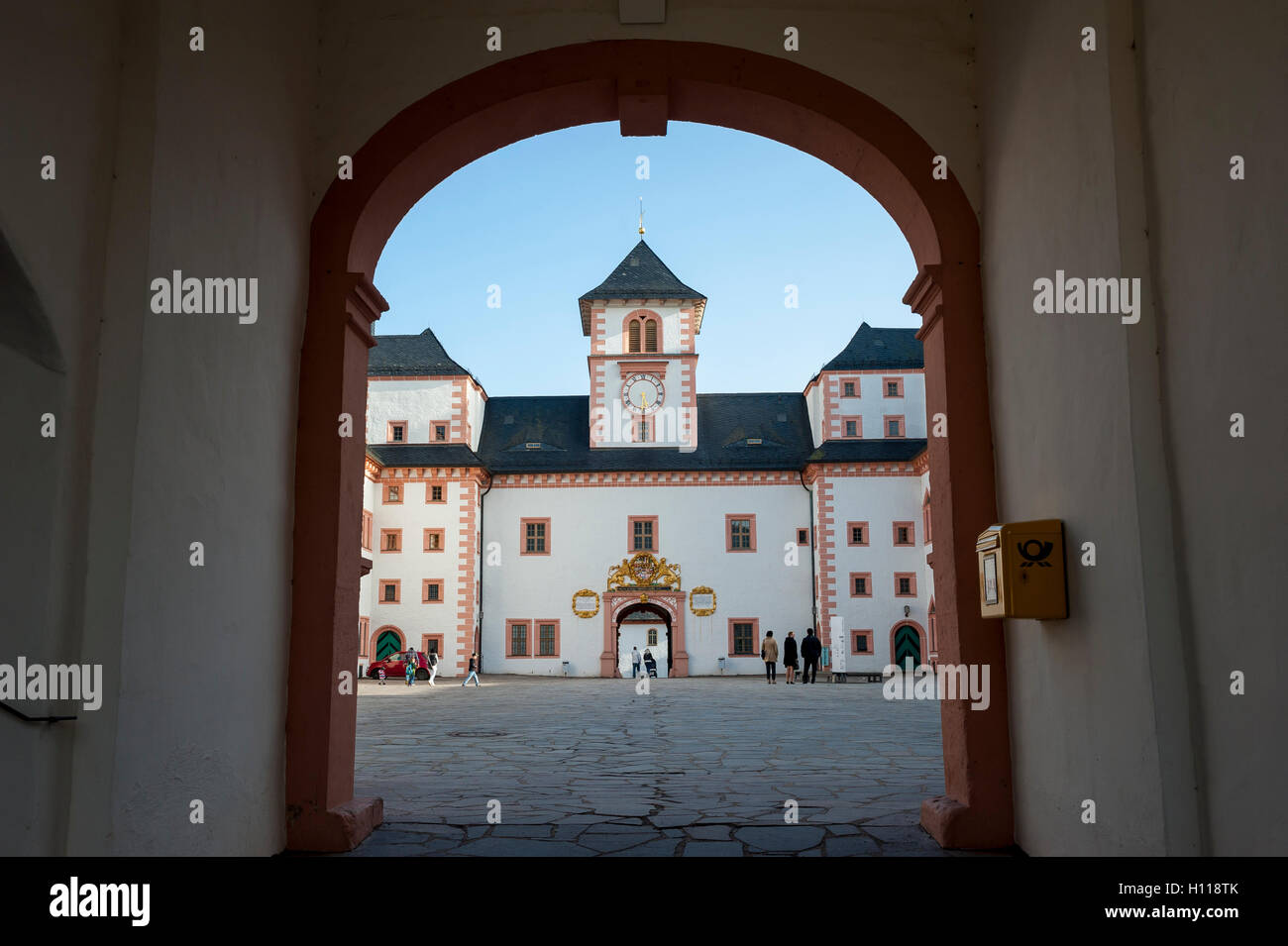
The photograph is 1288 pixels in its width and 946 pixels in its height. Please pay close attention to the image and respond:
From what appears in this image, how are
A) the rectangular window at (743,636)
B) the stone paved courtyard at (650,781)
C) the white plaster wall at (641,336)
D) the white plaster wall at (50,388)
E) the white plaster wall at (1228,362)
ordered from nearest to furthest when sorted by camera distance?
the white plaster wall at (1228,362)
the white plaster wall at (50,388)
the stone paved courtyard at (650,781)
the rectangular window at (743,636)
the white plaster wall at (641,336)

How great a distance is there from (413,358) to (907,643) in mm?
21874

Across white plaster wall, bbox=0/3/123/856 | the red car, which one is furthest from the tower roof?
white plaster wall, bbox=0/3/123/856

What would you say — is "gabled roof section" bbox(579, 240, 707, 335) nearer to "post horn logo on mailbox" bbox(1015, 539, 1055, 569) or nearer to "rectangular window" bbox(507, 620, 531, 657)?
"rectangular window" bbox(507, 620, 531, 657)

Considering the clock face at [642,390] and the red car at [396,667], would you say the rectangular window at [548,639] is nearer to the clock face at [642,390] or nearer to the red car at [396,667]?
the red car at [396,667]

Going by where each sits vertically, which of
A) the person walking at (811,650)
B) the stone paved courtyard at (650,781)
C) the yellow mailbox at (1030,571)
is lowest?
the stone paved courtyard at (650,781)

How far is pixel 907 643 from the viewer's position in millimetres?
37125

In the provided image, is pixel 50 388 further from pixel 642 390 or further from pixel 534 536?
pixel 642 390

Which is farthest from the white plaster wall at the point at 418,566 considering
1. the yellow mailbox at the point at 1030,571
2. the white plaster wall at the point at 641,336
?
the yellow mailbox at the point at 1030,571

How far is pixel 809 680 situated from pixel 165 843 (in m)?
29.5

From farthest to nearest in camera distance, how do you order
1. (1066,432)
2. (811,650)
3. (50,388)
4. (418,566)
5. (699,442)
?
(699,442) < (418,566) < (811,650) < (1066,432) < (50,388)

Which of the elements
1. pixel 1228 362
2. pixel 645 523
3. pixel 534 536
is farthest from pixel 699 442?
pixel 1228 362

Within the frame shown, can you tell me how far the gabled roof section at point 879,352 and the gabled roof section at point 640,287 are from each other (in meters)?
5.91

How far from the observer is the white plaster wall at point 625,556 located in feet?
125
